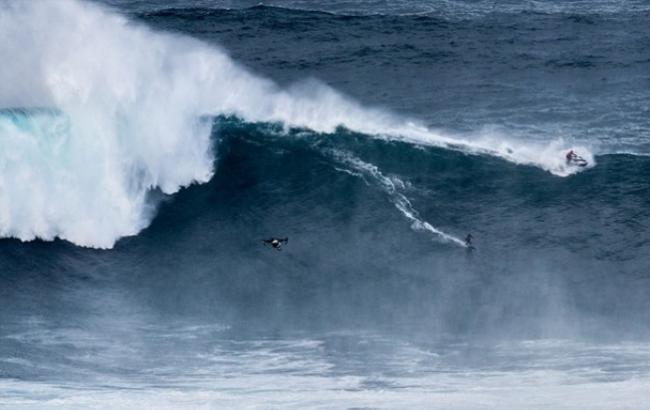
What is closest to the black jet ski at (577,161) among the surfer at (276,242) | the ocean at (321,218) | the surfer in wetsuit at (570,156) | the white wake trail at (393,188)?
the surfer in wetsuit at (570,156)

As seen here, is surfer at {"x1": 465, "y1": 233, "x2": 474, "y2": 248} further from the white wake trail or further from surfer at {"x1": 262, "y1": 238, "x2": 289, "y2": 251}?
surfer at {"x1": 262, "y1": 238, "x2": 289, "y2": 251}

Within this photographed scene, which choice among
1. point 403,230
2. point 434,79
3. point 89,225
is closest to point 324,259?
point 403,230

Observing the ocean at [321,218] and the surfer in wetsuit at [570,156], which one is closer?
the ocean at [321,218]

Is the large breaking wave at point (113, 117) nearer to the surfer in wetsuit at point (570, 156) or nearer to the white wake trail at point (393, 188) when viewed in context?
the surfer in wetsuit at point (570, 156)

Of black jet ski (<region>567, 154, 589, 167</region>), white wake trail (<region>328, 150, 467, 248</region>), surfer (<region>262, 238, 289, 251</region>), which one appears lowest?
→ surfer (<region>262, 238, 289, 251</region>)

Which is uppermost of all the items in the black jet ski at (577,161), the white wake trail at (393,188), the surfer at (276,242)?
the black jet ski at (577,161)

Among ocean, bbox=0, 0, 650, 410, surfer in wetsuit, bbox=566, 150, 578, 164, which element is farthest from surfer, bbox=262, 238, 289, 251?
surfer in wetsuit, bbox=566, 150, 578, 164

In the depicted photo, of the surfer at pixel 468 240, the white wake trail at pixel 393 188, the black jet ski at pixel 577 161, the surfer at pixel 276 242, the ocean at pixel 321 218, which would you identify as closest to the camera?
the ocean at pixel 321 218
